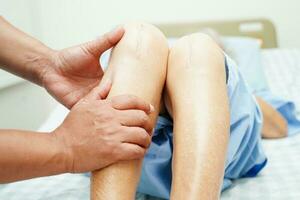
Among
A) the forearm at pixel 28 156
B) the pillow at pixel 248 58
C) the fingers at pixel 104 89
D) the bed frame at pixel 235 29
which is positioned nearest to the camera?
the forearm at pixel 28 156

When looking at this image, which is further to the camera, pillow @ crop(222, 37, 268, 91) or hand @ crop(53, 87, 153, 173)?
pillow @ crop(222, 37, 268, 91)

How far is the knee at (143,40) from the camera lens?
2.37 ft

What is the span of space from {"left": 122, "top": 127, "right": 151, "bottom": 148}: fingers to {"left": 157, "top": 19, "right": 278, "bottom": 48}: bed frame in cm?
153

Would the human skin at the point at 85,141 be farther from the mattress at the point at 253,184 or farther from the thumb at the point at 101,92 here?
the mattress at the point at 253,184

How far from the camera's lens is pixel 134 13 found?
2.18 metres

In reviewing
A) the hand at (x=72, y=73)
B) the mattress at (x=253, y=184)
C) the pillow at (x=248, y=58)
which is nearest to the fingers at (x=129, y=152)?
the mattress at (x=253, y=184)

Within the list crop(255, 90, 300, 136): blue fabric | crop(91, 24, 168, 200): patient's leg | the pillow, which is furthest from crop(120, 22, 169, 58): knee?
the pillow

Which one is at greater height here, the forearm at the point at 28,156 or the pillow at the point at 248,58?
the forearm at the point at 28,156

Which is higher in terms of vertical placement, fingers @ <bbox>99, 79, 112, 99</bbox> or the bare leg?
fingers @ <bbox>99, 79, 112, 99</bbox>

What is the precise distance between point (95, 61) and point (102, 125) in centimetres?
33

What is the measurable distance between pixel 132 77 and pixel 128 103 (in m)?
0.07

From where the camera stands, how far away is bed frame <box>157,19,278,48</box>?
2.08m

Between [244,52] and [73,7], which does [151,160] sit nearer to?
[244,52]

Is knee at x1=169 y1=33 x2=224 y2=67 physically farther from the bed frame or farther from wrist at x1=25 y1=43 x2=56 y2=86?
the bed frame
